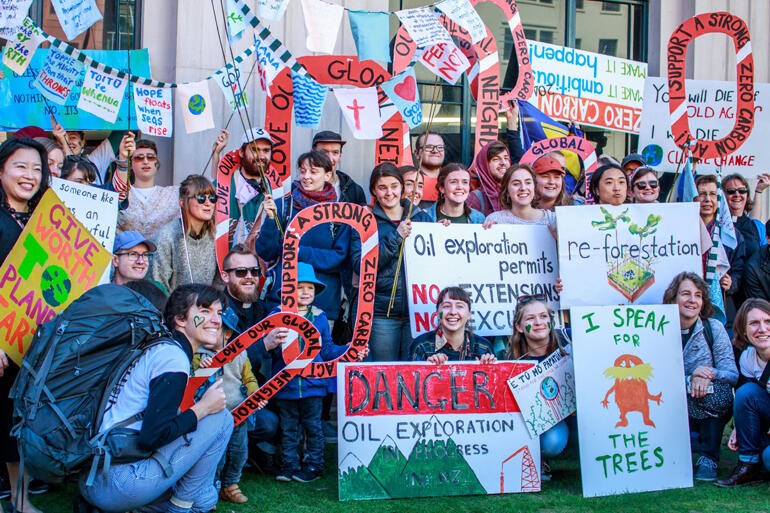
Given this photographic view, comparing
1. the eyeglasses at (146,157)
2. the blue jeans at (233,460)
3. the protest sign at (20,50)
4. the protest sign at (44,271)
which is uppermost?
the protest sign at (20,50)

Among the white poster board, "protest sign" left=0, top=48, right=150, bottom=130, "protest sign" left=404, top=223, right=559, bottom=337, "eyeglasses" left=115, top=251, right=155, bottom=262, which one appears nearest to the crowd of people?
"eyeglasses" left=115, top=251, right=155, bottom=262

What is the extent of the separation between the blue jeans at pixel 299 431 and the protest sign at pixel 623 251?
6.31 feet

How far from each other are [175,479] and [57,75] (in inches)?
155

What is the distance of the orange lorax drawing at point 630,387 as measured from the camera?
521 centimetres

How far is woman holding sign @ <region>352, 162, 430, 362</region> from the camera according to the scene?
5.93 meters

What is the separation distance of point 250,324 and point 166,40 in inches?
151

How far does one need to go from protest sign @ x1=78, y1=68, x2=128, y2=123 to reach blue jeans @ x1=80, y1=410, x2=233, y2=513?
3194mm

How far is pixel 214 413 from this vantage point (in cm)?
434

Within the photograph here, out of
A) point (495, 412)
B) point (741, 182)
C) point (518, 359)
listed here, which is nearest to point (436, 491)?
point (495, 412)

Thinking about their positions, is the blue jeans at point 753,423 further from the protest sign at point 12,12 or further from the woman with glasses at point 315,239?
the protest sign at point 12,12

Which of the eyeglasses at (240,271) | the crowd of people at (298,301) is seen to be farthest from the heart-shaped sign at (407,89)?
the eyeglasses at (240,271)

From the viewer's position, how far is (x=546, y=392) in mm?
5254

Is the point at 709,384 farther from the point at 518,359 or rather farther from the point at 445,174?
the point at 445,174

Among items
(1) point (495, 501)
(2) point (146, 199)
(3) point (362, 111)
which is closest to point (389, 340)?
(1) point (495, 501)
